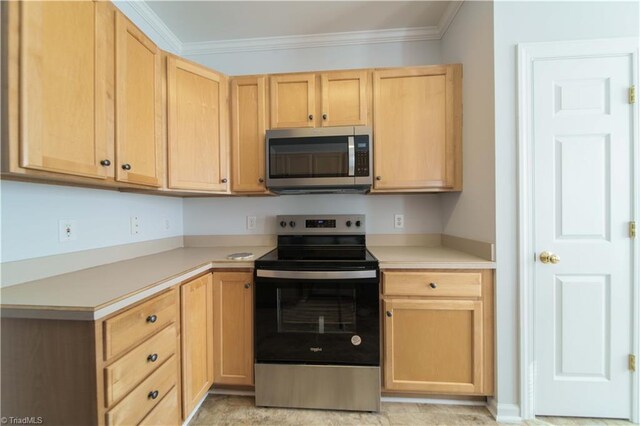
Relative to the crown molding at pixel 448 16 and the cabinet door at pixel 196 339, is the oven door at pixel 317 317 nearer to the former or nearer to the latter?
the cabinet door at pixel 196 339

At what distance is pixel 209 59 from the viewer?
2.23 metres

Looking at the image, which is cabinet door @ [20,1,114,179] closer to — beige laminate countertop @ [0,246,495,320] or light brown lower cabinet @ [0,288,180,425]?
beige laminate countertop @ [0,246,495,320]

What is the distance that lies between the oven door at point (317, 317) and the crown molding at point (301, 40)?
73.9 inches

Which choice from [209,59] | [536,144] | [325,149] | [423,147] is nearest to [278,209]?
[325,149]

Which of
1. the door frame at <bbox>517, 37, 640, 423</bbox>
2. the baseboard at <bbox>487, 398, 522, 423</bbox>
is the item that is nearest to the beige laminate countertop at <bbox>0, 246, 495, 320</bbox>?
the door frame at <bbox>517, 37, 640, 423</bbox>

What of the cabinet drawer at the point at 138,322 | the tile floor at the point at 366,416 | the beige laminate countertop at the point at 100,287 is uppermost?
the beige laminate countertop at the point at 100,287

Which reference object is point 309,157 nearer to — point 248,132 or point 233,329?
point 248,132

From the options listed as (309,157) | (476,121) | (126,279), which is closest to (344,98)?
(309,157)

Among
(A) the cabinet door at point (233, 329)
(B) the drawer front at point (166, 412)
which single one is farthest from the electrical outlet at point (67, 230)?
(B) the drawer front at point (166, 412)

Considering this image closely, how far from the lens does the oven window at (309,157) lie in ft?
5.81

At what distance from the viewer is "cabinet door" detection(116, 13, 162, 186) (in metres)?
1.23

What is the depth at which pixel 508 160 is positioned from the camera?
144 cm

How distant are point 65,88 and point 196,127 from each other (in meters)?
0.78

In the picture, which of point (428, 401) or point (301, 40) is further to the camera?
point (301, 40)
